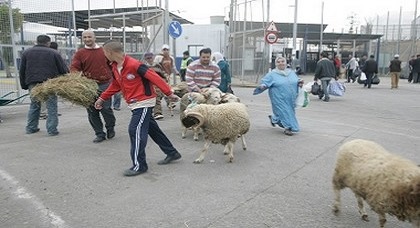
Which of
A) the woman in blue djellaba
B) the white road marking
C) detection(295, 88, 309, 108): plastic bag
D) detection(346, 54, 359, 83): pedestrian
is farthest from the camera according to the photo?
detection(346, 54, 359, 83): pedestrian

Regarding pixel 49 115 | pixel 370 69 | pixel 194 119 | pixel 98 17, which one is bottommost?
pixel 49 115

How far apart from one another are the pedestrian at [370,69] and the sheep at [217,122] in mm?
15233

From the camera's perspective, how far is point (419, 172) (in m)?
3.25

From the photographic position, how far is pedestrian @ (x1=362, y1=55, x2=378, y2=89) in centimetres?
1934

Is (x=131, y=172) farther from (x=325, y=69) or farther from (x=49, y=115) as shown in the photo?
(x=325, y=69)

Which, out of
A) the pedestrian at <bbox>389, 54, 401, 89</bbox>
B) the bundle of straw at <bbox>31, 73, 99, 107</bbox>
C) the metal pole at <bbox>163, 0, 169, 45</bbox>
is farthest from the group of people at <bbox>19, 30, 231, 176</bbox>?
the pedestrian at <bbox>389, 54, 401, 89</bbox>

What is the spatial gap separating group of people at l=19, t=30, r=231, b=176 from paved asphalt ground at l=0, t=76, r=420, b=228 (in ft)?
1.00

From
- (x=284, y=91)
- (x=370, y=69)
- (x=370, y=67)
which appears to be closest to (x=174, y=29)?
(x=284, y=91)

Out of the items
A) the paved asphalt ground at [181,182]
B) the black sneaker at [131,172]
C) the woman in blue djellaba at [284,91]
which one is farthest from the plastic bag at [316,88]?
the black sneaker at [131,172]

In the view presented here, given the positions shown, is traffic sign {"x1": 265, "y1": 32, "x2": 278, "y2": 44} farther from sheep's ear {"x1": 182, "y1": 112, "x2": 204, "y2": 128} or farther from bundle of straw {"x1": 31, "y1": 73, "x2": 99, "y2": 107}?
sheep's ear {"x1": 182, "y1": 112, "x2": 204, "y2": 128}

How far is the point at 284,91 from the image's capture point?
7.95 meters

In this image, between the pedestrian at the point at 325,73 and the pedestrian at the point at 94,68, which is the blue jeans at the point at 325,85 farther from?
the pedestrian at the point at 94,68

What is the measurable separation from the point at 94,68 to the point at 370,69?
1601 centimetres

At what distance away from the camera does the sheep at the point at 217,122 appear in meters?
5.79
